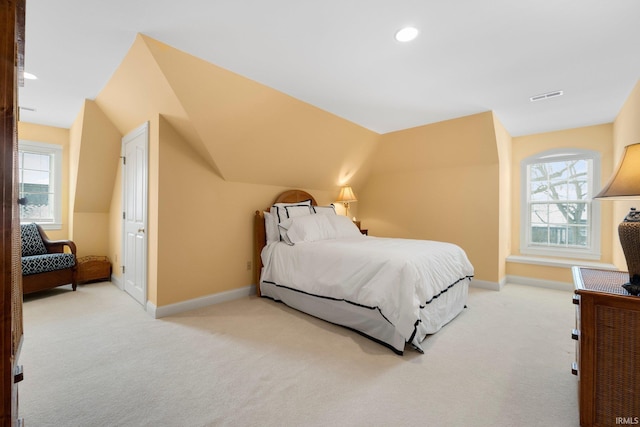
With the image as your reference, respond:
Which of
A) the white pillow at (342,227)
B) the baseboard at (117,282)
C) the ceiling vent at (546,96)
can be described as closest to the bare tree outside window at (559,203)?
the ceiling vent at (546,96)

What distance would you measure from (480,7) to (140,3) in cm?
222

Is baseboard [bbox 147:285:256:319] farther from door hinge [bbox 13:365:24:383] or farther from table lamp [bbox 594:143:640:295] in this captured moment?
table lamp [bbox 594:143:640:295]

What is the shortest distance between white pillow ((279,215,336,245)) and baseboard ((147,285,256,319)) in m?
0.89

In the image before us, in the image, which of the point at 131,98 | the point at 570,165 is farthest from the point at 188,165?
the point at 570,165

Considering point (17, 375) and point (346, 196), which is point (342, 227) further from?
point (17, 375)

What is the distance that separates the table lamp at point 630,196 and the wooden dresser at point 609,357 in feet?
0.38

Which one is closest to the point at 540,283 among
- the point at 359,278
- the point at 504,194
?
the point at 504,194

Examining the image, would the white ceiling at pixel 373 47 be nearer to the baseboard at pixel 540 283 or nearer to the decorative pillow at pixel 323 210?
the decorative pillow at pixel 323 210

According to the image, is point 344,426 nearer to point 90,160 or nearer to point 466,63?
point 466,63

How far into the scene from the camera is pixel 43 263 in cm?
342

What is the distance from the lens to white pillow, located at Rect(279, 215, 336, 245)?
3338 mm

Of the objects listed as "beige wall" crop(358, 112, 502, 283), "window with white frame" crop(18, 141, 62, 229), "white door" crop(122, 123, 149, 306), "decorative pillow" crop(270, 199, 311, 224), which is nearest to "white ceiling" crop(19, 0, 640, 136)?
"beige wall" crop(358, 112, 502, 283)

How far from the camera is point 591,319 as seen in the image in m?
1.38

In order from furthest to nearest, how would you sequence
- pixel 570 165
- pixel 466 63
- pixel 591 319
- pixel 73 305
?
1. pixel 570 165
2. pixel 73 305
3. pixel 466 63
4. pixel 591 319
